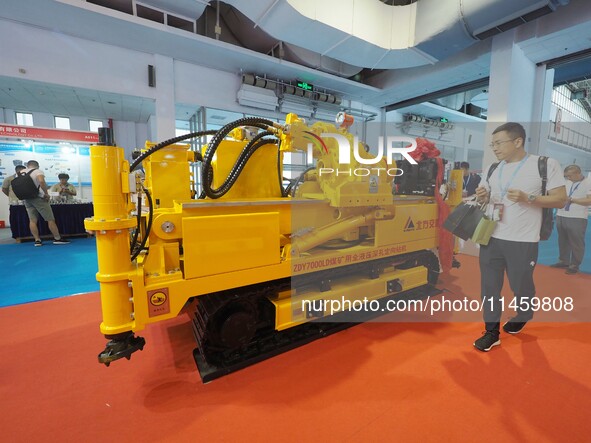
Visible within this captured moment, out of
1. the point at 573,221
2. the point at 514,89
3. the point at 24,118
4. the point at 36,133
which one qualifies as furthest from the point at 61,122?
the point at 573,221

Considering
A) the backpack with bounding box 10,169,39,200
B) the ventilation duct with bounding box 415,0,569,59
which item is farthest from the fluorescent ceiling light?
the backpack with bounding box 10,169,39,200

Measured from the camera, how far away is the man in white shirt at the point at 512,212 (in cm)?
217

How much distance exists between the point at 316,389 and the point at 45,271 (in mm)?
4815

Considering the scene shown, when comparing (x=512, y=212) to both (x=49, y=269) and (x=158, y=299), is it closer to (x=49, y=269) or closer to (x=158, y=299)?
(x=158, y=299)

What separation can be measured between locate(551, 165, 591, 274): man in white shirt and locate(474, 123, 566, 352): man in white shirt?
10.1ft

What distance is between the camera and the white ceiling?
4355mm

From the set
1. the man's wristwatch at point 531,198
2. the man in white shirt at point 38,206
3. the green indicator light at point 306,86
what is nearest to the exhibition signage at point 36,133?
the man in white shirt at point 38,206

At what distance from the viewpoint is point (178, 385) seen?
2.00m

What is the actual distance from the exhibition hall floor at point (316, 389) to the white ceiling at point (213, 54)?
474cm

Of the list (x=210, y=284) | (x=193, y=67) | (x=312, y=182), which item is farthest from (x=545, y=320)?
(x=193, y=67)

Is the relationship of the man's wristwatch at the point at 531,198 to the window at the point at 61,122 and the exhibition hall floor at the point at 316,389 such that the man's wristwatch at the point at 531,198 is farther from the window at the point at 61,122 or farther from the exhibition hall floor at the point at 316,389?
the window at the point at 61,122

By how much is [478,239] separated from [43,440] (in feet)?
11.0

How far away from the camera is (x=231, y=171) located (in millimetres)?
2277

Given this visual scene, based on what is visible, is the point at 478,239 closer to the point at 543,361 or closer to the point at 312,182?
the point at 543,361
